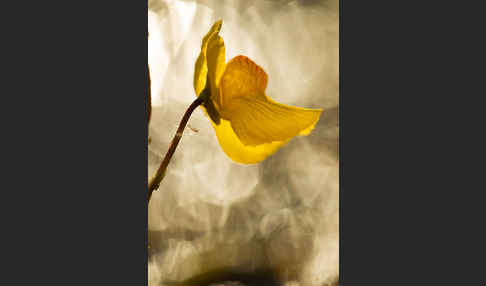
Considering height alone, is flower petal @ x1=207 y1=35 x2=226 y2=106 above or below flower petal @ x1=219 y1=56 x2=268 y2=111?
above

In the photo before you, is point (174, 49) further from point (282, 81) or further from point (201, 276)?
point (201, 276)

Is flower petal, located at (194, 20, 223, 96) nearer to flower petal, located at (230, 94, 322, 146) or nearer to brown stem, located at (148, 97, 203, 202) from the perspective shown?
brown stem, located at (148, 97, 203, 202)

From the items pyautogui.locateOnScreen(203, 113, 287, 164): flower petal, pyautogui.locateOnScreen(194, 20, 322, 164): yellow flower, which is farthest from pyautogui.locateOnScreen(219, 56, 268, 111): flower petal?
pyautogui.locateOnScreen(203, 113, 287, 164): flower petal

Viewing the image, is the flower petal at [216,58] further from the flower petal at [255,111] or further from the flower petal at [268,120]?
the flower petal at [268,120]

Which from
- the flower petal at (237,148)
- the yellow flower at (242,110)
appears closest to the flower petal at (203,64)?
the yellow flower at (242,110)

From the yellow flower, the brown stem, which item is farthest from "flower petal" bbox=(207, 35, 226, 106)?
the brown stem

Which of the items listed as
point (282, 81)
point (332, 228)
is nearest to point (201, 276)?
point (332, 228)
